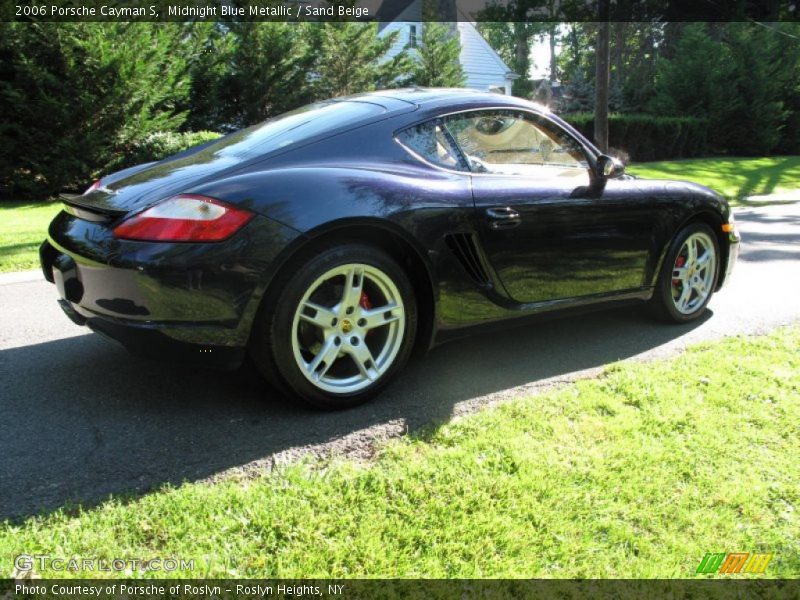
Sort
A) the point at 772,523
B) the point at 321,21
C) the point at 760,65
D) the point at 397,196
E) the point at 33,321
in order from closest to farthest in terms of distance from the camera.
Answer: the point at 772,523 < the point at 397,196 < the point at 33,321 < the point at 321,21 < the point at 760,65

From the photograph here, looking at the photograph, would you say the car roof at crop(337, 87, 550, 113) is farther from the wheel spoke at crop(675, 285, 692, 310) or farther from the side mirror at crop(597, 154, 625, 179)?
the wheel spoke at crop(675, 285, 692, 310)

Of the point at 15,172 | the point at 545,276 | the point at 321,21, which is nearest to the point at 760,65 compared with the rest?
the point at 321,21

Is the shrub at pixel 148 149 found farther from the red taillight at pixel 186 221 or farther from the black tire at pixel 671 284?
the red taillight at pixel 186 221

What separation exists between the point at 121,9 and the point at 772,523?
1450 centimetres

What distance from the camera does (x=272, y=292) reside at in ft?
9.26

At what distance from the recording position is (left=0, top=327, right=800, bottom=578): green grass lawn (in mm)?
2000

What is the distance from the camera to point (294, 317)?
Answer: 2.86m

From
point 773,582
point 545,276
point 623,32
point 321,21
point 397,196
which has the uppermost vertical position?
point 623,32

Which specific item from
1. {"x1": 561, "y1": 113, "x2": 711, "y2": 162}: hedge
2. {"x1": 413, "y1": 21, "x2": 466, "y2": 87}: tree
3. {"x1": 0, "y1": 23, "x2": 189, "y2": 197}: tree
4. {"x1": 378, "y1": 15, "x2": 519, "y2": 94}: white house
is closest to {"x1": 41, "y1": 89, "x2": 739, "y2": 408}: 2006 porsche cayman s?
{"x1": 0, "y1": 23, "x2": 189, "y2": 197}: tree

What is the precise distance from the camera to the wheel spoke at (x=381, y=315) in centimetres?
308

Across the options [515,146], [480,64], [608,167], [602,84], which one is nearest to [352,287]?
[515,146]

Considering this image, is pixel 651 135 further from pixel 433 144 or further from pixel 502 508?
pixel 502 508

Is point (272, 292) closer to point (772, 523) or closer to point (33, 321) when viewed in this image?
point (772, 523)

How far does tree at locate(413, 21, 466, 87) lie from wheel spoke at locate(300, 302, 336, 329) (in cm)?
2540
